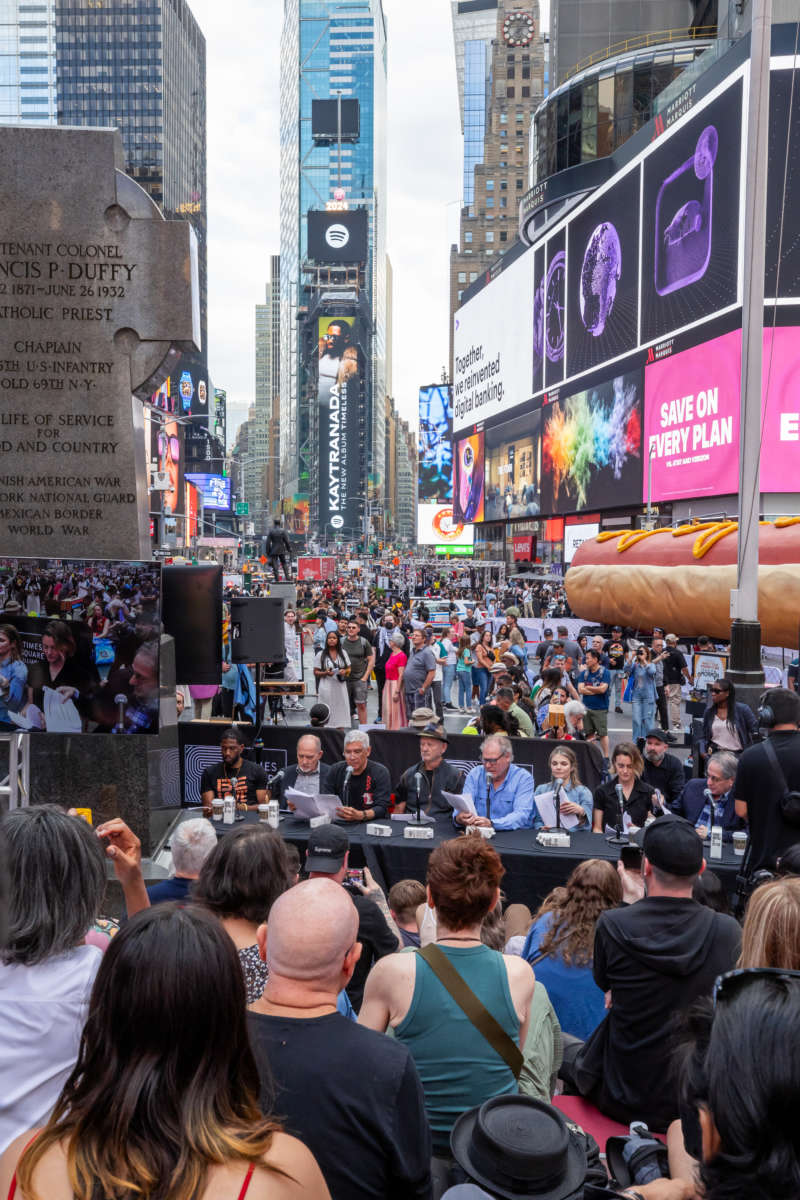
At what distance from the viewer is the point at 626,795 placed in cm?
802

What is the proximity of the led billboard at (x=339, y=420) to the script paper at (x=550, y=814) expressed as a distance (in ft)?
479

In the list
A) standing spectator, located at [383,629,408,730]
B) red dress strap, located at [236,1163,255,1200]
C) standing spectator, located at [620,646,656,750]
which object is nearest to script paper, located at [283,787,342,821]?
red dress strap, located at [236,1163,255,1200]

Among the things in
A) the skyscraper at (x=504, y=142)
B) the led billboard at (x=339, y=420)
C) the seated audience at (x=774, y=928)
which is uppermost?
the skyscraper at (x=504, y=142)

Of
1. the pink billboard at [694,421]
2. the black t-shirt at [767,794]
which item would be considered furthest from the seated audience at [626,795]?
the pink billboard at [694,421]

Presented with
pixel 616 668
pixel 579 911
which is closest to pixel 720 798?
pixel 579 911

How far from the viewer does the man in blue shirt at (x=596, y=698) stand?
1278 centimetres

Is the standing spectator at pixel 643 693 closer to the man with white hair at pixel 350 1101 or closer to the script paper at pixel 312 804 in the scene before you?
the script paper at pixel 312 804

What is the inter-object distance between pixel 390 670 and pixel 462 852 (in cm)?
1192

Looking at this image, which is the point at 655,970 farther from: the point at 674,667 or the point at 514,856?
the point at 674,667

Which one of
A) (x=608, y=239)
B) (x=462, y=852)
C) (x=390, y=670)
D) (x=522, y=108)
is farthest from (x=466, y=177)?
(x=462, y=852)

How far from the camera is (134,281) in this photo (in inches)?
291

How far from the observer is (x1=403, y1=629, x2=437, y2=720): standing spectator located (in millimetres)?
14484

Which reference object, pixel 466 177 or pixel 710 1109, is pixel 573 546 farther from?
pixel 466 177

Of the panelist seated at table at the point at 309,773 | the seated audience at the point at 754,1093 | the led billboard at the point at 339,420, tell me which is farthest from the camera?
the led billboard at the point at 339,420
